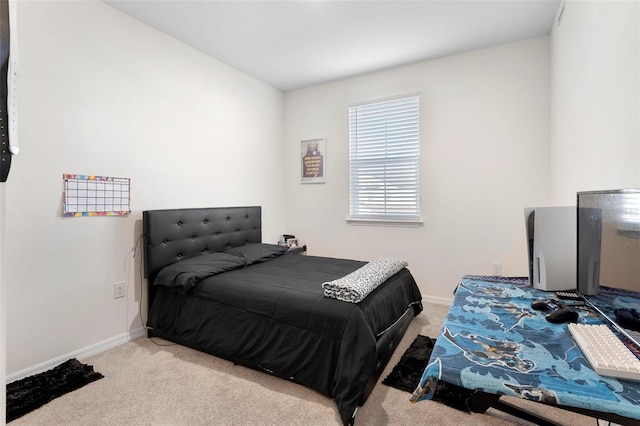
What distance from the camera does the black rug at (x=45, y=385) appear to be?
1.73m

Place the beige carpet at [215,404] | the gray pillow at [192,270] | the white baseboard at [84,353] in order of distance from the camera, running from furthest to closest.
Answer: the gray pillow at [192,270]
the white baseboard at [84,353]
the beige carpet at [215,404]

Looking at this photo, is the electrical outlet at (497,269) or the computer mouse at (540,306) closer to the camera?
the computer mouse at (540,306)

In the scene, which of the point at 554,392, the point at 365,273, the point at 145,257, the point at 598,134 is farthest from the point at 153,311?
the point at 598,134

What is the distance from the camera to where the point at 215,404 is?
5.83 ft

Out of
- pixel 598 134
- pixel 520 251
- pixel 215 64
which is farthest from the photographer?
pixel 215 64

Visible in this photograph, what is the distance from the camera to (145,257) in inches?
103

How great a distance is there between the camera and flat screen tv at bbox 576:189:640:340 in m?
0.95

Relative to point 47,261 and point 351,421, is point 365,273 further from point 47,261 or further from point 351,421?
point 47,261

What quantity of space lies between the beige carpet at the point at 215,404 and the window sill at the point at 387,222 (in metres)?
1.70

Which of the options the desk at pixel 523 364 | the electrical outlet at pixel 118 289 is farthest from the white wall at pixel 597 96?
the electrical outlet at pixel 118 289

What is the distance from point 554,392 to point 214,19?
3.16 m

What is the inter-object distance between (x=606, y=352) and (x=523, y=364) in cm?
A: 23

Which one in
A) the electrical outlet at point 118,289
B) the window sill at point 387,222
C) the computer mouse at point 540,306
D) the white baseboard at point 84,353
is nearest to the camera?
the computer mouse at point 540,306

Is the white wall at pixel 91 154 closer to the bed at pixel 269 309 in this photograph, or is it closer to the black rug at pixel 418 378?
the bed at pixel 269 309
